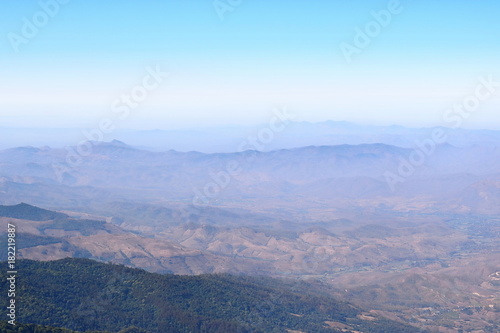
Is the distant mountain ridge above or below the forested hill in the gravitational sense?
above

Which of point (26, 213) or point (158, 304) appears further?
point (26, 213)

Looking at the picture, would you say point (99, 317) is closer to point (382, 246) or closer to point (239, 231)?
point (239, 231)

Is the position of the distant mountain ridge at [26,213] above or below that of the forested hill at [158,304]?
above

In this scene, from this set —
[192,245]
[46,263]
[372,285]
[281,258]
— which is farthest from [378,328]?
[192,245]

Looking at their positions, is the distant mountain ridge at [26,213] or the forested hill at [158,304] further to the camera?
the distant mountain ridge at [26,213]

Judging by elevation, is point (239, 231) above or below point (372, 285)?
above

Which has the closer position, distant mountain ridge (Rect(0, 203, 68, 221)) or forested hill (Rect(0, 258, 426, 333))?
forested hill (Rect(0, 258, 426, 333))

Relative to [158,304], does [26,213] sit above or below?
above

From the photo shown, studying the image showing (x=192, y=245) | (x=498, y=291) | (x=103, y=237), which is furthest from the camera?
(x=192, y=245)
